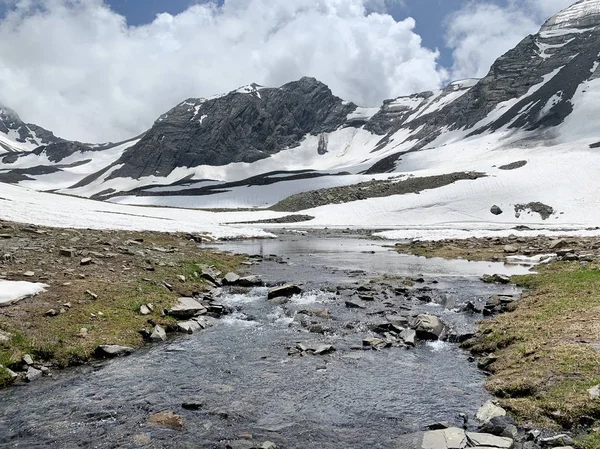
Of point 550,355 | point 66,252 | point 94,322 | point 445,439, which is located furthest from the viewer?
point 66,252

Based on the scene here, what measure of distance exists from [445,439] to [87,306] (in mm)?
13534

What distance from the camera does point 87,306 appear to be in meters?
16.4

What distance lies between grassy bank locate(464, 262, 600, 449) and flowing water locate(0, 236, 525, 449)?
1014 millimetres

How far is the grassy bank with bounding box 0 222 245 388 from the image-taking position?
13180 mm

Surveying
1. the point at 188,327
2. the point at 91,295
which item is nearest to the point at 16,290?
the point at 91,295

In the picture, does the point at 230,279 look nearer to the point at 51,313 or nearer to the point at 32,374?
the point at 51,313

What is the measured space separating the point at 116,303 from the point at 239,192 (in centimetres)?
16551

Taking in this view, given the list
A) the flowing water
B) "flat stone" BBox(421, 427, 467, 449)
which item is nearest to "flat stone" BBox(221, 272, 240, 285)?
the flowing water

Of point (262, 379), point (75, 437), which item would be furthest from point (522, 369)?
point (75, 437)

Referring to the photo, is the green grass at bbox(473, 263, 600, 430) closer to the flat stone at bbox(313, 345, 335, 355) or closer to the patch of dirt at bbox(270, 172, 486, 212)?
the flat stone at bbox(313, 345, 335, 355)

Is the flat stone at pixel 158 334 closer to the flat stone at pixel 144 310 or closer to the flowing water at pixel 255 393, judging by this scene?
the flowing water at pixel 255 393

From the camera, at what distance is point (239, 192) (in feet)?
594

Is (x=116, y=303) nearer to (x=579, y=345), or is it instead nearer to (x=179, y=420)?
(x=179, y=420)

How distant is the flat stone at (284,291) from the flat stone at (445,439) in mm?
13932
